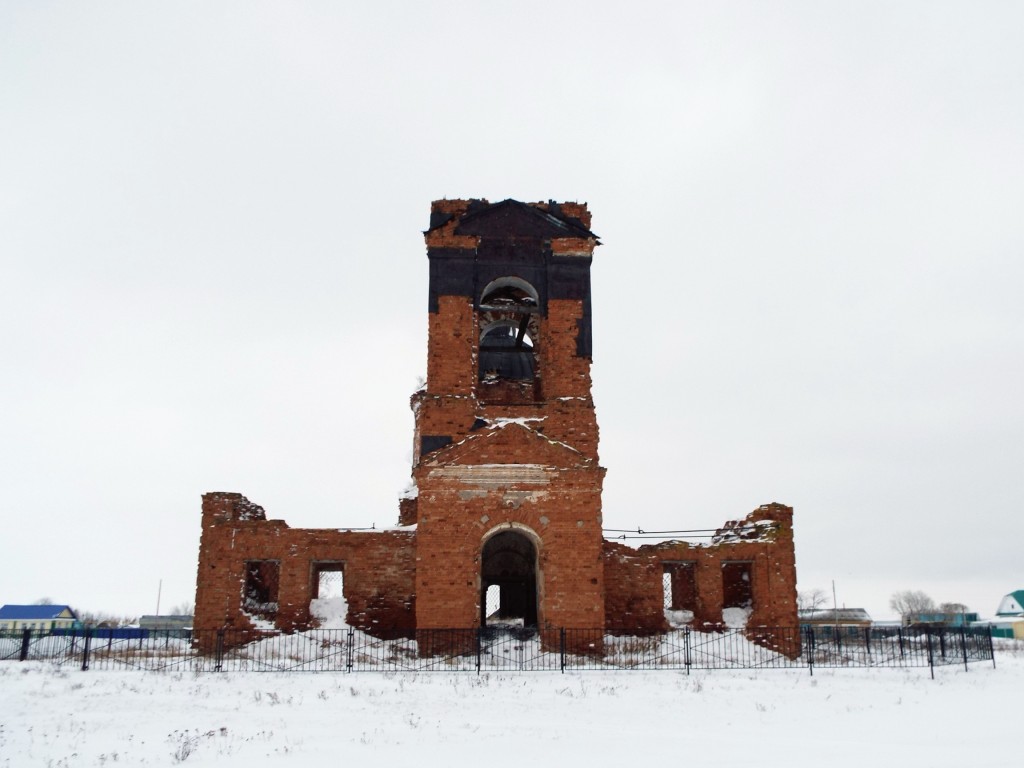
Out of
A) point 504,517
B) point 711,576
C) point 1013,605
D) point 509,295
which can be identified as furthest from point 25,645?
point 1013,605

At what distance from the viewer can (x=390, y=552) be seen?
21625 millimetres

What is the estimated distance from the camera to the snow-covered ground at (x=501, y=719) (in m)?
8.80

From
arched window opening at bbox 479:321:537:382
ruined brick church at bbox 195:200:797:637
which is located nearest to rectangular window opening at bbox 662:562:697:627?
ruined brick church at bbox 195:200:797:637

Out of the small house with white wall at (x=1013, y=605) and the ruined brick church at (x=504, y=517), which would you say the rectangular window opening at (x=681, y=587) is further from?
the small house with white wall at (x=1013, y=605)

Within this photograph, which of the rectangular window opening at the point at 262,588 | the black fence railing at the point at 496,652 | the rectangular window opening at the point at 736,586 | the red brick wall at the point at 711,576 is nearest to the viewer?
the black fence railing at the point at 496,652

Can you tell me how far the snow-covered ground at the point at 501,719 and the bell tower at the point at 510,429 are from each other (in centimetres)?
349

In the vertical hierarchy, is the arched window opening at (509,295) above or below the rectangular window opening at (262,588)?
above

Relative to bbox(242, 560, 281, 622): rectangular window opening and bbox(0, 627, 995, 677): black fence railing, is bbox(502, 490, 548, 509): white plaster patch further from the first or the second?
bbox(242, 560, 281, 622): rectangular window opening

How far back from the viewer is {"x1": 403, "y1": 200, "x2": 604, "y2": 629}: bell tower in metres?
19.0

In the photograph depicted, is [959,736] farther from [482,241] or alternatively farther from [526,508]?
[482,241]

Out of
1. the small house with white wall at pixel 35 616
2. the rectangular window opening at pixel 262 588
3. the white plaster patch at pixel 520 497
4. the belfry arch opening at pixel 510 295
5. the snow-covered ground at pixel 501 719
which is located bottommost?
the small house with white wall at pixel 35 616

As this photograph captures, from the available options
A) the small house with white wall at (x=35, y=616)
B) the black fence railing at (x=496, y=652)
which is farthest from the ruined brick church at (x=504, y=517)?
the small house with white wall at (x=35, y=616)

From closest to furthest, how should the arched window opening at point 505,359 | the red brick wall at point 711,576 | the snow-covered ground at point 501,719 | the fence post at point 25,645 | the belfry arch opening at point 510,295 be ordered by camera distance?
1. the snow-covered ground at point 501,719
2. the fence post at point 25,645
3. the red brick wall at point 711,576
4. the belfry arch opening at point 510,295
5. the arched window opening at point 505,359

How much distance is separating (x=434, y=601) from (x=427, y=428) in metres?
4.07
